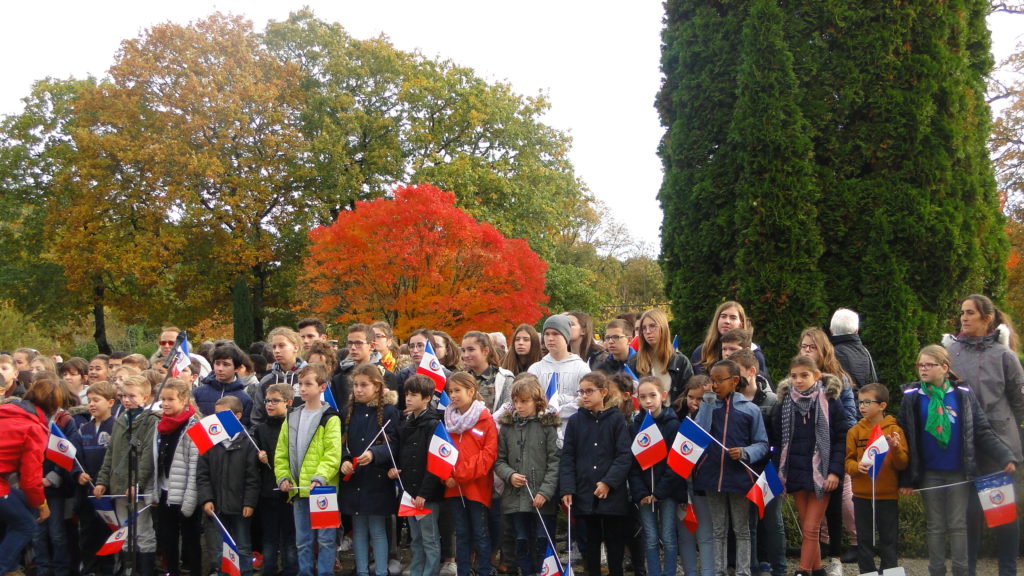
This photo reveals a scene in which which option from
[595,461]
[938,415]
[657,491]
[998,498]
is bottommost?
[998,498]

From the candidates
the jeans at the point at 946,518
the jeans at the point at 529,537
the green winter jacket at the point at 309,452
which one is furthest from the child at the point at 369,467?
the jeans at the point at 946,518

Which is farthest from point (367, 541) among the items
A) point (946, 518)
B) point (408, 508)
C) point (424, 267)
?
point (424, 267)

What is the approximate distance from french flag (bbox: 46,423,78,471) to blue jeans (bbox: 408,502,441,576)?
309 centimetres

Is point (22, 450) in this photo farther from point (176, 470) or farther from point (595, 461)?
point (595, 461)

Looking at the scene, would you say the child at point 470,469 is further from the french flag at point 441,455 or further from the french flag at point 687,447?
the french flag at point 687,447

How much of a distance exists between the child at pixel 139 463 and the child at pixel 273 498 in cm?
88

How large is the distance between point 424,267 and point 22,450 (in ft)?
51.7

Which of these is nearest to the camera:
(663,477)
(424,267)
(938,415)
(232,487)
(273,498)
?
(938,415)

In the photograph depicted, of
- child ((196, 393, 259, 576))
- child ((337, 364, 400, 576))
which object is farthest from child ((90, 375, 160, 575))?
child ((337, 364, 400, 576))

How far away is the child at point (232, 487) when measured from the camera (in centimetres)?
688

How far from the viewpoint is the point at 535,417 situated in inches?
257

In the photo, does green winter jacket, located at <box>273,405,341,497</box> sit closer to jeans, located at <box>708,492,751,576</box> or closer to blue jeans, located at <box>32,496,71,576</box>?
blue jeans, located at <box>32,496,71,576</box>

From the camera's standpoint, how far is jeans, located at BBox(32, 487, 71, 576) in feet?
Result: 24.5

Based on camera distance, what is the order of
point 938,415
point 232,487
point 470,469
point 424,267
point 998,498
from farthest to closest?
point 424,267
point 232,487
point 470,469
point 938,415
point 998,498
